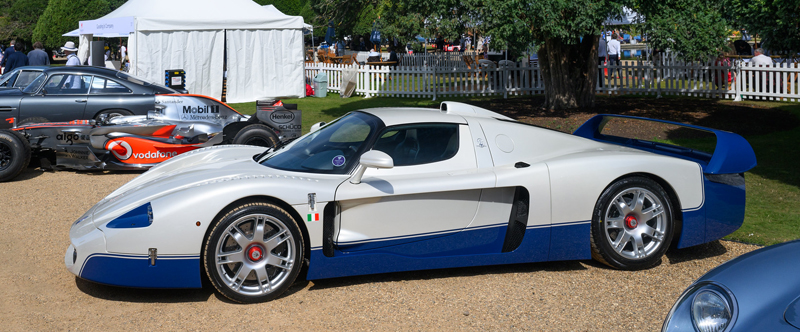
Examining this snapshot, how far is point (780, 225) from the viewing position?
6.25 metres

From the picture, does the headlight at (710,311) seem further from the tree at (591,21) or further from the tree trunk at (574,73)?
the tree trunk at (574,73)

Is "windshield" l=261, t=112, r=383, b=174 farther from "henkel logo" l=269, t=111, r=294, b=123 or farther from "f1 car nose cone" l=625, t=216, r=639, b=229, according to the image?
"henkel logo" l=269, t=111, r=294, b=123

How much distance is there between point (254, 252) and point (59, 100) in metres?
7.96

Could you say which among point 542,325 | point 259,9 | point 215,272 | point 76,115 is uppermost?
point 259,9

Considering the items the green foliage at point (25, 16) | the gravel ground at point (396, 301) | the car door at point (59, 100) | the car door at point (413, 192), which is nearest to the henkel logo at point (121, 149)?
the car door at point (59, 100)

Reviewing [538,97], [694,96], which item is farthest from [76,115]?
[694,96]

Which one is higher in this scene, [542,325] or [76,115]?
[76,115]

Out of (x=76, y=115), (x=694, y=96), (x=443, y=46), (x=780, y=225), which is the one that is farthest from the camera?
(x=443, y=46)

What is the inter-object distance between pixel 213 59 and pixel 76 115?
26.3 feet

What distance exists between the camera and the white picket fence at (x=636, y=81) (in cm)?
1564

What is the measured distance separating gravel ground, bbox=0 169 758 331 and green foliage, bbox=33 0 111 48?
38.4 metres

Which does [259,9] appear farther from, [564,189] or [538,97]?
[564,189]

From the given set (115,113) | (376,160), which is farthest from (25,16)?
(376,160)

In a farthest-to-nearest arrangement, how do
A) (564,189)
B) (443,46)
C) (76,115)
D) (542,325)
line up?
1. (443,46)
2. (76,115)
3. (564,189)
4. (542,325)
